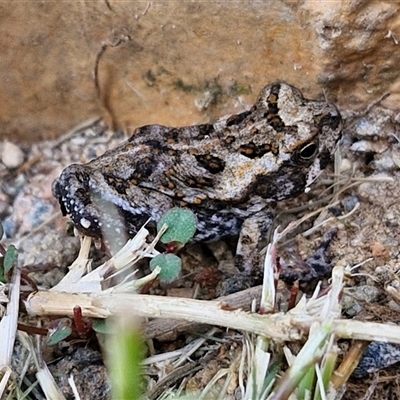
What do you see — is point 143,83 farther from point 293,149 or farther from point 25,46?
point 293,149

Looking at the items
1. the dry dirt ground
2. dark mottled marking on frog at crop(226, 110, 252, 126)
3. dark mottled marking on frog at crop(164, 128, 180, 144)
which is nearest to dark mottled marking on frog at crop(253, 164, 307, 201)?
the dry dirt ground

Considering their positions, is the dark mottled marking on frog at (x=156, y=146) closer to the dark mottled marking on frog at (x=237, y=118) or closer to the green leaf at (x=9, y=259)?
the dark mottled marking on frog at (x=237, y=118)

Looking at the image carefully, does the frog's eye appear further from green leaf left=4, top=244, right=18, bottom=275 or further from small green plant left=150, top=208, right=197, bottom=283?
green leaf left=4, top=244, right=18, bottom=275

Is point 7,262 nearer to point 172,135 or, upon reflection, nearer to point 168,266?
point 168,266

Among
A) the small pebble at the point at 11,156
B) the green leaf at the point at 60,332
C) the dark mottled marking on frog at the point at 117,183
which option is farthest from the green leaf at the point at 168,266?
the small pebble at the point at 11,156

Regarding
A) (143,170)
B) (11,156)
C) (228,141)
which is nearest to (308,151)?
(228,141)

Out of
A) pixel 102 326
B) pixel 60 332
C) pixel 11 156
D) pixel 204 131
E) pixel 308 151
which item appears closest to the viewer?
pixel 102 326

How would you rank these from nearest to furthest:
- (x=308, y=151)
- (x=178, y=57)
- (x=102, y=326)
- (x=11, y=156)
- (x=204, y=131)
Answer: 1. (x=102, y=326)
2. (x=308, y=151)
3. (x=204, y=131)
4. (x=178, y=57)
5. (x=11, y=156)
